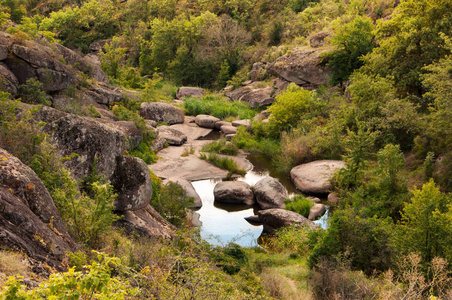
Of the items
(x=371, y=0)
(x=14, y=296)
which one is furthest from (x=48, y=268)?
(x=371, y=0)

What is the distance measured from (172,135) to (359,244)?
1603 cm

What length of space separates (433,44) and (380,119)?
Result: 4795mm

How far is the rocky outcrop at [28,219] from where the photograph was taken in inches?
195

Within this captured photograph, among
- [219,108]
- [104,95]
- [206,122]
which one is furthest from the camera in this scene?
[219,108]

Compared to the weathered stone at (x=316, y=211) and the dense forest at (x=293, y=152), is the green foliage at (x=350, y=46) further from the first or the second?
the weathered stone at (x=316, y=211)

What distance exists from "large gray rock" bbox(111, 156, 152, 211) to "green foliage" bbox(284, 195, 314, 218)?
25.6 ft

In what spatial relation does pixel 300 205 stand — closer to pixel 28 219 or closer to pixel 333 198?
pixel 333 198

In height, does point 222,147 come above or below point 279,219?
below

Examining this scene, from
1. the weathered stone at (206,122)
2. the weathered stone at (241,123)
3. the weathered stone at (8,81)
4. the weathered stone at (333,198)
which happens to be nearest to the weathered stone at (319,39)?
the weathered stone at (241,123)

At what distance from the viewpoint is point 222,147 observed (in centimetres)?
2291

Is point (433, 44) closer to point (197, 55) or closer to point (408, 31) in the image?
point (408, 31)

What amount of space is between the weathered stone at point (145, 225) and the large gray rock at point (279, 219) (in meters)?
5.44

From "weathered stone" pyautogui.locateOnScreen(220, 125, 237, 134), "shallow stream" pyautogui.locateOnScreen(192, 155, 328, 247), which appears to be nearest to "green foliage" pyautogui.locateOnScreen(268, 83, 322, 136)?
"weathered stone" pyautogui.locateOnScreen(220, 125, 237, 134)

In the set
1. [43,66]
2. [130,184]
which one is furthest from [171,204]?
[43,66]
